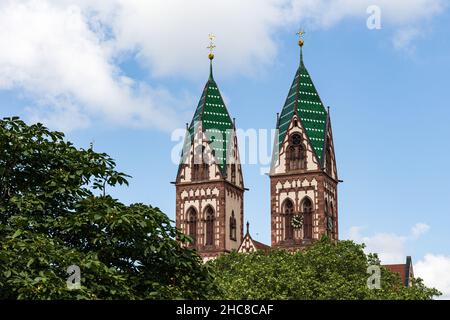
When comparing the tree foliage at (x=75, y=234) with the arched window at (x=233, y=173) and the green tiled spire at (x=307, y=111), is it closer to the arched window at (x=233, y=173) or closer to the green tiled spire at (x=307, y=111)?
the green tiled spire at (x=307, y=111)

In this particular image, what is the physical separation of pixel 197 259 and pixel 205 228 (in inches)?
1963

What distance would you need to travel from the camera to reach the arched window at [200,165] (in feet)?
218

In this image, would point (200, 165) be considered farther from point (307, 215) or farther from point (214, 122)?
point (307, 215)

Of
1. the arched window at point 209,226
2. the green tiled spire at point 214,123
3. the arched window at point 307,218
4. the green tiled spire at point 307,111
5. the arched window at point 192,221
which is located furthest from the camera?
the green tiled spire at point 214,123

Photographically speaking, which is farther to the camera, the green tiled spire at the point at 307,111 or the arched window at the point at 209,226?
the green tiled spire at the point at 307,111

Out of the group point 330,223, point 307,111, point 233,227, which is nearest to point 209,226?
point 233,227

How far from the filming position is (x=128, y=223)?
13414 mm

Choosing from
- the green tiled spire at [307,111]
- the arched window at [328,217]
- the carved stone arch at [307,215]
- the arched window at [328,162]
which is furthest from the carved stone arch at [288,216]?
the green tiled spire at [307,111]

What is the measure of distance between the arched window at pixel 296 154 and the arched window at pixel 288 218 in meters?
2.89

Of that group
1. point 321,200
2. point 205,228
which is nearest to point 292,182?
point 321,200

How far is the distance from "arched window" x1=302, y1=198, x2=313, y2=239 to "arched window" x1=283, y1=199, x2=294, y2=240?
966 millimetres

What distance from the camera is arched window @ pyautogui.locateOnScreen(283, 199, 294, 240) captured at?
205ft
